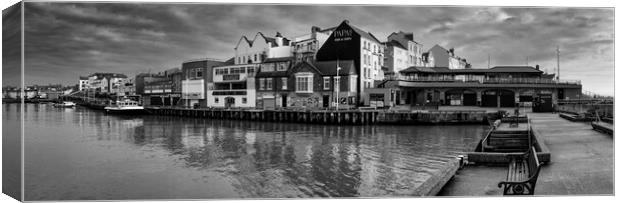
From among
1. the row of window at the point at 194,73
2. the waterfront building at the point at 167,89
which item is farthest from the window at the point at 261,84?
the waterfront building at the point at 167,89

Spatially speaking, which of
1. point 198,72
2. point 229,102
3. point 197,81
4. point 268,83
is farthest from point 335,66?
point 197,81

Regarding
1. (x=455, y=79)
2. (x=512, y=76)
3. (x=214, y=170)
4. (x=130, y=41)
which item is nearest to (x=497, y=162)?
(x=214, y=170)

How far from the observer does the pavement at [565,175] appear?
690 cm

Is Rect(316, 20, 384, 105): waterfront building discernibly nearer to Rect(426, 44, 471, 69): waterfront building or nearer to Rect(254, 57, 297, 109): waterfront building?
Rect(254, 57, 297, 109): waterfront building

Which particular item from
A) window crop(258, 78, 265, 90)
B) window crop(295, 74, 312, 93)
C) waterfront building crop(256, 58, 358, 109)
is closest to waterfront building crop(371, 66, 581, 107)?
waterfront building crop(256, 58, 358, 109)

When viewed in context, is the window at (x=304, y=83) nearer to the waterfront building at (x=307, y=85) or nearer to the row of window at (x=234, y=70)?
the waterfront building at (x=307, y=85)

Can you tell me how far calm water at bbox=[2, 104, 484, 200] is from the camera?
30.0 ft

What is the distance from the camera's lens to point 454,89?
3500cm

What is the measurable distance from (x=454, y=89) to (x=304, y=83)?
37.2 feet

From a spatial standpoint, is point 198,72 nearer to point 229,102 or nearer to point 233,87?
point 233,87

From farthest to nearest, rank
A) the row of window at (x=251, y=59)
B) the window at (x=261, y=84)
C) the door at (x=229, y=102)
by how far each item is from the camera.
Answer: the door at (x=229, y=102), the row of window at (x=251, y=59), the window at (x=261, y=84)

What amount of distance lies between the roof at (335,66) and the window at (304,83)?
3.54 ft

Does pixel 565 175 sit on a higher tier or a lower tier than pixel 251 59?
lower

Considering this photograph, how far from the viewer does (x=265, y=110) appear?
32156 millimetres
